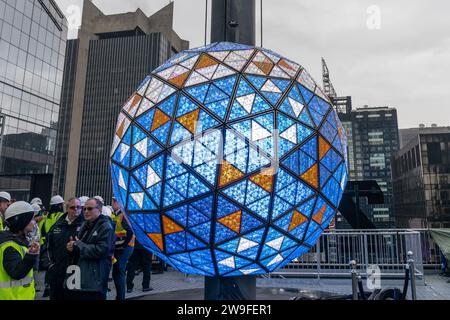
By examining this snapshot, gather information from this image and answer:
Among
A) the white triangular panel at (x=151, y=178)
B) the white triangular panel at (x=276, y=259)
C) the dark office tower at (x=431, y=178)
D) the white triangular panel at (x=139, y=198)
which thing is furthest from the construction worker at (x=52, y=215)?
the dark office tower at (x=431, y=178)

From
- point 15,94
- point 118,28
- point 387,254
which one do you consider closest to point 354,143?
point 118,28

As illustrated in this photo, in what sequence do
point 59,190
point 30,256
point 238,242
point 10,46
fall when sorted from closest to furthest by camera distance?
point 238,242 → point 30,256 → point 10,46 → point 59,190

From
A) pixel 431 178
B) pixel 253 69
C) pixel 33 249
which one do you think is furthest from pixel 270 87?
pixel 431 178

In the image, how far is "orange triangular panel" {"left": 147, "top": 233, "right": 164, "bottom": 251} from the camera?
2795 millimetres

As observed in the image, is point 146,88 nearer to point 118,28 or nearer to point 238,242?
point 238,242

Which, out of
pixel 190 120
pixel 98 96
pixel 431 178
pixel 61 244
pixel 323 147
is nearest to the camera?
pixel 190 120

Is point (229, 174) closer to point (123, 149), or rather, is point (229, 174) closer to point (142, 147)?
point (142, 147)

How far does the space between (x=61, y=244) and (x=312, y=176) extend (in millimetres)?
3507

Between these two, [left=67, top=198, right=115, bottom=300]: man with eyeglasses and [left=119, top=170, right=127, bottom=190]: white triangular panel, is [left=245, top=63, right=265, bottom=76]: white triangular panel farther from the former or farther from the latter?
[left=67, top=198, right=115, bottom=300]: man with eyeglasses

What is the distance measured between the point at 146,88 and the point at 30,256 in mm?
1711

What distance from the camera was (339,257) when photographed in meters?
9.60

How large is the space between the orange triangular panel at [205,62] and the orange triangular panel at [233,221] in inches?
47.2

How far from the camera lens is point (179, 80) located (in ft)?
9.13
